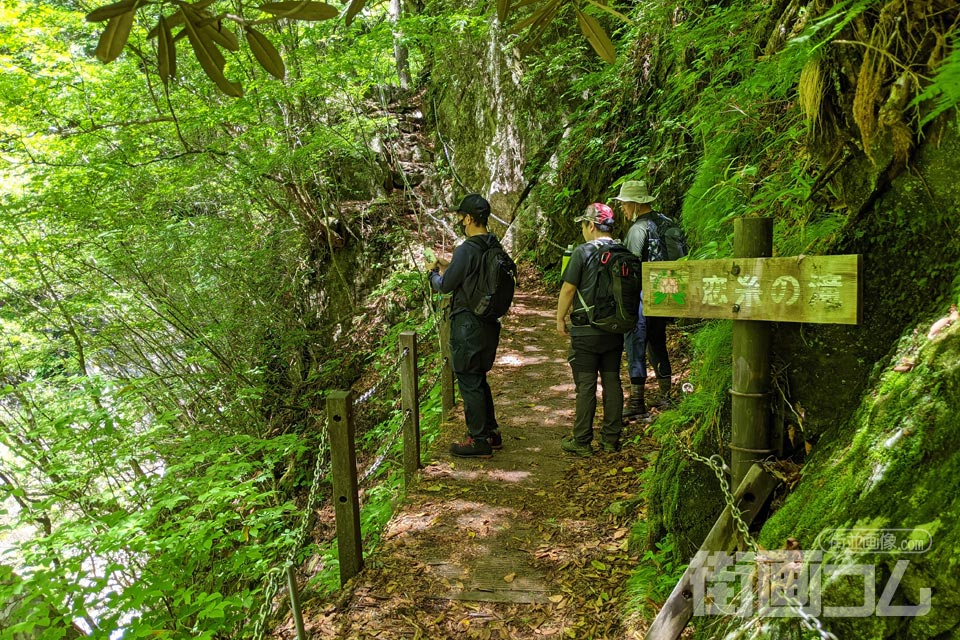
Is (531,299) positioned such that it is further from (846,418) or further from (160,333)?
(846,418)

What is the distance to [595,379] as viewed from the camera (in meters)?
4.79

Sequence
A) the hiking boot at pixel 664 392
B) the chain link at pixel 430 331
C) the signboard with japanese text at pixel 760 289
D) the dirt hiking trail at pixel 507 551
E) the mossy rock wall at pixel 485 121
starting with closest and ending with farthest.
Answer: the signboard with japanese text at pixel 760 289 → the dirt hiking trail at pixel 507 551 → the hiking boot at pixel 664 392 → the chain link at pixel 430 331 → the mossy rock wall at pixel 485 121

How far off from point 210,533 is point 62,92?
23.3ft

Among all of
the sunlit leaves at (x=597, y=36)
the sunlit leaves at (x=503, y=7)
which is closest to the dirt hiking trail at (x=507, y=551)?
the sunlit leaves at (x=597, y=36)

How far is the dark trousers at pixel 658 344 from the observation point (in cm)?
548

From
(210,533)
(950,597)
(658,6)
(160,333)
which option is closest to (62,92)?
(160,333)

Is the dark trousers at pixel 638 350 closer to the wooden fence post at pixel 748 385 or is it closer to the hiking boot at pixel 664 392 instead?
the hiking boot at pixel 664 392

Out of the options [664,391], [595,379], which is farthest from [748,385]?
[664,391]

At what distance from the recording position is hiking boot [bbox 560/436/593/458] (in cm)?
495

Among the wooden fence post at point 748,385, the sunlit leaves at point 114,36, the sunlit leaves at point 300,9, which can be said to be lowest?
the wooden fence post at point 748,385

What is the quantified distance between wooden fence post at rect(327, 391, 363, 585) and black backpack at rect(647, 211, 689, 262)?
312 cm

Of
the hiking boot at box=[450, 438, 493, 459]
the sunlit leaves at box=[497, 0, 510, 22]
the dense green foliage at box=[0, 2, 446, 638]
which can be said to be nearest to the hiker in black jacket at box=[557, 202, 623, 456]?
the hiking boot at box=[450, 438, 493, 459]

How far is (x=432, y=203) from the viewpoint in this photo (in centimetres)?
1343

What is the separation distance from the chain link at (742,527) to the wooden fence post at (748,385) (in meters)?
0.12
